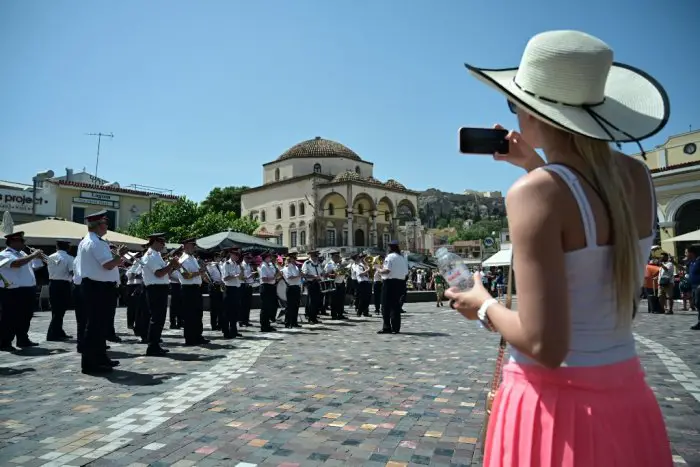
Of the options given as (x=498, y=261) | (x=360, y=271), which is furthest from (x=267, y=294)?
(x=498, y=261)

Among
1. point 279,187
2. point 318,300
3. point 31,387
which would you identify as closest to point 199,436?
point 31,387

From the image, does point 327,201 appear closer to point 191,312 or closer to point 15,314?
point 191,312

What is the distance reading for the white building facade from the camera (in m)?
64.4

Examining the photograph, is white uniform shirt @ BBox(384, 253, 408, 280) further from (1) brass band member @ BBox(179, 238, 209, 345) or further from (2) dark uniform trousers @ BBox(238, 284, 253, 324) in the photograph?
(1) brass band member @ BBox(179, 238, 209, 345)

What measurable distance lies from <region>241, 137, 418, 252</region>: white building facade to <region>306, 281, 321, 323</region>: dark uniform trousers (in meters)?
47.2

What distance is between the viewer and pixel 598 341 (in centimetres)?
153

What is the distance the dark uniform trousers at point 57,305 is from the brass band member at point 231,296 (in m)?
3.62

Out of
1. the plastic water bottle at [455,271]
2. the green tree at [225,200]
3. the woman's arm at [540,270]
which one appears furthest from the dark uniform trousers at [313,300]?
the green tree at [225,200]

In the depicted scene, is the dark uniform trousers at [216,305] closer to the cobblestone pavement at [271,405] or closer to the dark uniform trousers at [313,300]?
the dark uniform trousers at [313,300]

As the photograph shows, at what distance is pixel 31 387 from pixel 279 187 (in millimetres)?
63687

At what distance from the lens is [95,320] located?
7.54m

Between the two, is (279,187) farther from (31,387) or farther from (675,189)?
(31,387)

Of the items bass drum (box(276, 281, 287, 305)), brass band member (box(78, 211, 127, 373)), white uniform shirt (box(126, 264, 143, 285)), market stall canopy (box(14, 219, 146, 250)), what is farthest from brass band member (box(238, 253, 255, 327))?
market stall canopy (box(14, 219, 146, 250))

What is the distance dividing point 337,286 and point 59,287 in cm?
878
